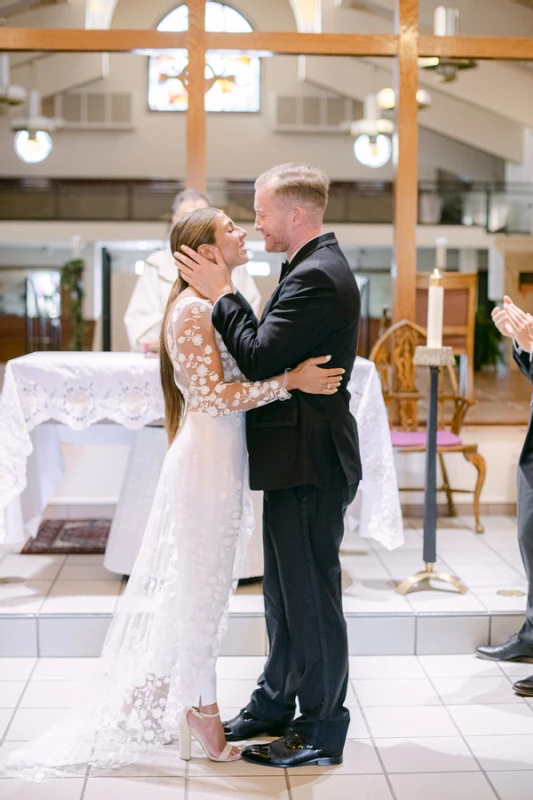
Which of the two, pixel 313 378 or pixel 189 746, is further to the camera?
pixel 189 746

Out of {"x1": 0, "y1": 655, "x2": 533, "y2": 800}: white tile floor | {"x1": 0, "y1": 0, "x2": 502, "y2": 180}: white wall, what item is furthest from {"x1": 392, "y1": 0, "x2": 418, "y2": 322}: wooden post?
{"x1": 0, "y1": 0, "x2": 502, "y2": 180}: white wall

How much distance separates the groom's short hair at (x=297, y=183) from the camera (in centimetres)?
250

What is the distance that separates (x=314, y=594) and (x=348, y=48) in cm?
333

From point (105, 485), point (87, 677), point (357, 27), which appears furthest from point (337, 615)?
point (357, 27)

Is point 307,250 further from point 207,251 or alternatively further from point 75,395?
point 75,395

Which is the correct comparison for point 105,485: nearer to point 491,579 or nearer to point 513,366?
point 491,579

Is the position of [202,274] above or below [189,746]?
above

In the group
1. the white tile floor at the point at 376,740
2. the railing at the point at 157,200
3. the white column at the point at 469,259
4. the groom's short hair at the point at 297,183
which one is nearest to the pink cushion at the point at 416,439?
the white tile floor at the point at 376,740

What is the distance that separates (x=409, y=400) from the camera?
517 centimetres

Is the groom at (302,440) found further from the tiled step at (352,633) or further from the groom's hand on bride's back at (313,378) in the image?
the tiled step at (352,633)

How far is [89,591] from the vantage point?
379 centimetres

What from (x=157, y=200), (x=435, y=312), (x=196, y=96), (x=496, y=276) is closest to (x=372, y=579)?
(x=435, y=312)

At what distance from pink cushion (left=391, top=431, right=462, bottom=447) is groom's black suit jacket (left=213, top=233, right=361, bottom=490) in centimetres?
200

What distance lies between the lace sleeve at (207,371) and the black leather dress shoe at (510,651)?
58.3 inches
